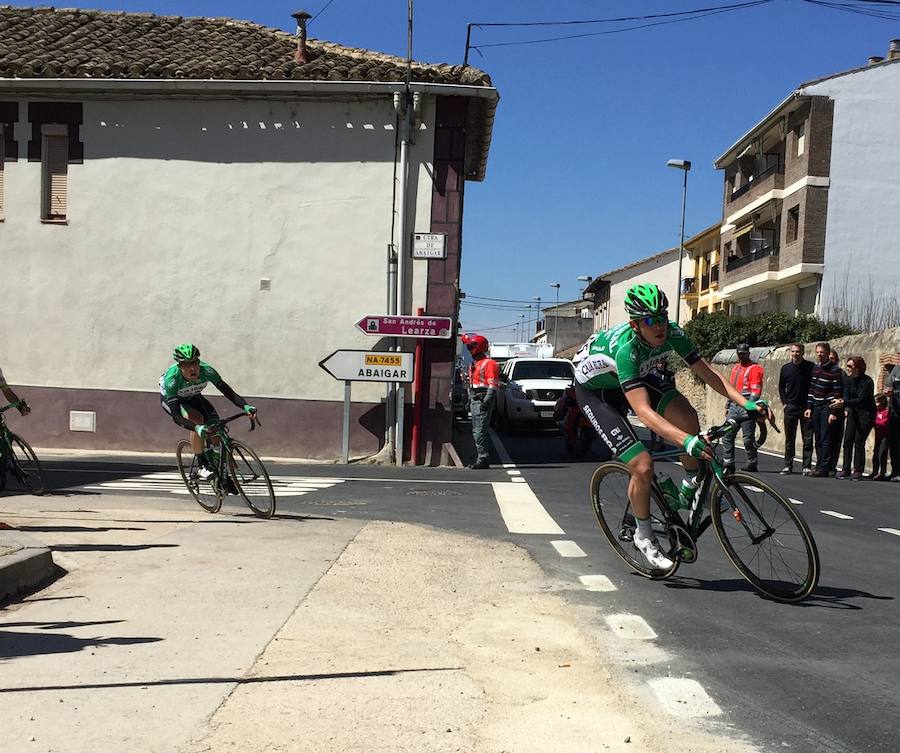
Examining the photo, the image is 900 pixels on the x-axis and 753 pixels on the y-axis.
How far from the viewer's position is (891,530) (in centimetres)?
977

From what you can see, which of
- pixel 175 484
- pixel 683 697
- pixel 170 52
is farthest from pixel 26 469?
pixel 170 52

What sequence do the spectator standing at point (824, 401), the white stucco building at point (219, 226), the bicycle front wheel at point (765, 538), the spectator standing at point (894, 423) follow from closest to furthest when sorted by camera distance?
the bicycle front wheel at point (765, 538) < the spectator standing at point (894, 423) < the spectator standing at point (824, 401) < the white stucco building at point (219, 226)

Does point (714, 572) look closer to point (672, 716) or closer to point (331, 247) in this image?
point (672, 716)

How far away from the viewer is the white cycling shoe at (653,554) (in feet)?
21.0

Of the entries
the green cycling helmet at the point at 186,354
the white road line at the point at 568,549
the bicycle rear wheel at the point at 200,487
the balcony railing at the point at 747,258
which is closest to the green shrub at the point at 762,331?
the balcony railing at the point at 747,258

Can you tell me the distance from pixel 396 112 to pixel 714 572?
1198 cm

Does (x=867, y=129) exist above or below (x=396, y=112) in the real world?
above

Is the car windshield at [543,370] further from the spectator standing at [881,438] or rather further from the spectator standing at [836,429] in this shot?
the spectator standing at [881,438]

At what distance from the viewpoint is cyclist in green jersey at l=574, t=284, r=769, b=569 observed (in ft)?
19.6

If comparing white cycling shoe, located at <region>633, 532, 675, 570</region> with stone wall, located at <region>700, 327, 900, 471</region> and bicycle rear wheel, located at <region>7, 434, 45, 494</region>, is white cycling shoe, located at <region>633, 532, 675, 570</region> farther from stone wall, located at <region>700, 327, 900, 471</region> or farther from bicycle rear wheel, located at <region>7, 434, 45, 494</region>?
stone wall, located at <region>700, 327, 900, 471</region>

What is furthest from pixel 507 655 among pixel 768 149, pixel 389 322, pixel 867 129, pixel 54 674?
pixel 768 149

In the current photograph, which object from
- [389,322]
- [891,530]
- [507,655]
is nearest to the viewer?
[507,655]

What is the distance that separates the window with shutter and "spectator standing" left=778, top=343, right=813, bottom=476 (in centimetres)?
1227

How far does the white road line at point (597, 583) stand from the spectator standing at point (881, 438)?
9564 millimetres
